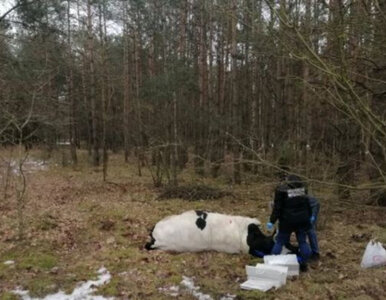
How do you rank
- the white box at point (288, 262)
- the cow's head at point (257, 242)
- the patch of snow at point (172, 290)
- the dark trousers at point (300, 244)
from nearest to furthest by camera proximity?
the patch of snow at point (172, 290) → the white box at point (288, 262) → the dark trousers at point (300, 244) → the cow's head at point (257, 242)

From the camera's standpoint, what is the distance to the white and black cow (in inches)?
289

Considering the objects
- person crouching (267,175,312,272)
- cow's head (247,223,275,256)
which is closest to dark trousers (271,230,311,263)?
person crouching (267,175,312,272)

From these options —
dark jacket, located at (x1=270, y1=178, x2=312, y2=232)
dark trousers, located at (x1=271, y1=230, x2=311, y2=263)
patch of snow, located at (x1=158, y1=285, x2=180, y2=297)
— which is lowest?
patch of snow, located at (x1=158, y1=285, x2=180, y2=297)

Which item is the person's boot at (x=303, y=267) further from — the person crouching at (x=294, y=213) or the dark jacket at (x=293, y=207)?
the dark jacket at (x=293, y=207)

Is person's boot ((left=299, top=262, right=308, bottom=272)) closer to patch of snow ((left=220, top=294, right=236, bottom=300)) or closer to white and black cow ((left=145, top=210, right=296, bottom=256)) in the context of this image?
white and black cow ((left=145, top=210, right=296, bottom=256))

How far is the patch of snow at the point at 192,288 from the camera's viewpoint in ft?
18.6

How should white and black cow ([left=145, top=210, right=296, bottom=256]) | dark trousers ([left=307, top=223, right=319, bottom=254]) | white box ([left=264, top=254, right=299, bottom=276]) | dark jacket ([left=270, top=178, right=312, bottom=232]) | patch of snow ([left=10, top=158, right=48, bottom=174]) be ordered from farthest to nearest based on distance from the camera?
patch of snow ([left=10, top=158, right=48, bottom=174])
white and black cow ([left=145, top=210, right=296, bottom=256])
dark trousers ([left=307, top=223, right=319, bottom=254])
dark jacket ([left=270, top=178, right=312, bottom=232])
white box ([left=264, top=254, right=299, bottom=276])

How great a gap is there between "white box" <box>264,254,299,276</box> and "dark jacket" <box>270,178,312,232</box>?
476 mm

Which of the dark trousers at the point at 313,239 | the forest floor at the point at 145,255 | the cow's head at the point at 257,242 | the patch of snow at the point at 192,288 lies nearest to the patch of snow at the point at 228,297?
the forest floor at the point at 145,255

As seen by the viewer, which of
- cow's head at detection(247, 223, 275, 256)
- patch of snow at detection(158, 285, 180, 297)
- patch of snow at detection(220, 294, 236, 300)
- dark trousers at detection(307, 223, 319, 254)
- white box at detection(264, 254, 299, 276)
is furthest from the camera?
cow's head at detection(247, 223, 275, 256)

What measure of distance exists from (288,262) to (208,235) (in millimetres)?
1621

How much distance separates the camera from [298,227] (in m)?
6.59

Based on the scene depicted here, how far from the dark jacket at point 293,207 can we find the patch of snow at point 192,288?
1532 millimetres

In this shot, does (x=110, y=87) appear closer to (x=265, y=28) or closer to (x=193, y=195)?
(x=193, y=195)
